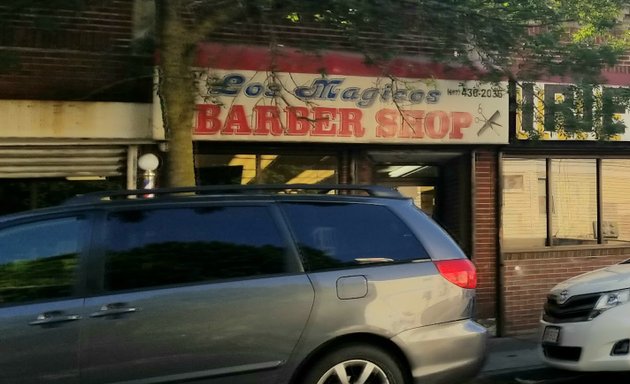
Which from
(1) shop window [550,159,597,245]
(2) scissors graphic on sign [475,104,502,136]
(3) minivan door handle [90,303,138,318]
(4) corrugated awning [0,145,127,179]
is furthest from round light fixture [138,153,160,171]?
(1) shop window [550,159,597,245]

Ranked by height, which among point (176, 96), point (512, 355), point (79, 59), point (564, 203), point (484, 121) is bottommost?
point (512, 355)

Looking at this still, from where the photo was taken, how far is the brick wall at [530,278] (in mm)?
8852

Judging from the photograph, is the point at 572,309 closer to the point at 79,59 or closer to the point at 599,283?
the point at 599,283

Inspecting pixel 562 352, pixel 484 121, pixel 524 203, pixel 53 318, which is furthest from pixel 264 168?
pixel 53 318

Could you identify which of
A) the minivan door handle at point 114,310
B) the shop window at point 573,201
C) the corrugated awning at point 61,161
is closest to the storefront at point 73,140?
the corrugated awning at point 61,161

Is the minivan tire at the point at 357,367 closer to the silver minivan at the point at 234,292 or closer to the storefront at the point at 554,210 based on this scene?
the silver minivan at the point at 234,292

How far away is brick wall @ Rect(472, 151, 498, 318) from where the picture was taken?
28.9ft

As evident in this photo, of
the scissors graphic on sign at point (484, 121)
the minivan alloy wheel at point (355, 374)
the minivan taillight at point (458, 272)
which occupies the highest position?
the scissors graphic on sign at point (484, 121)

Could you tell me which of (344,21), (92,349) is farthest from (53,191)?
(92,349)

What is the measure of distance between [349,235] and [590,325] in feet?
8.50

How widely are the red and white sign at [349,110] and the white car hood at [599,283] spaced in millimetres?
2660

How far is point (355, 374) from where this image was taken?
13.8ft

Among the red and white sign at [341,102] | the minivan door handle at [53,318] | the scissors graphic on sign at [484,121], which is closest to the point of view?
the minivan door handle at [53,318]

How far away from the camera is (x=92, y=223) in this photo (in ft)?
13.3
